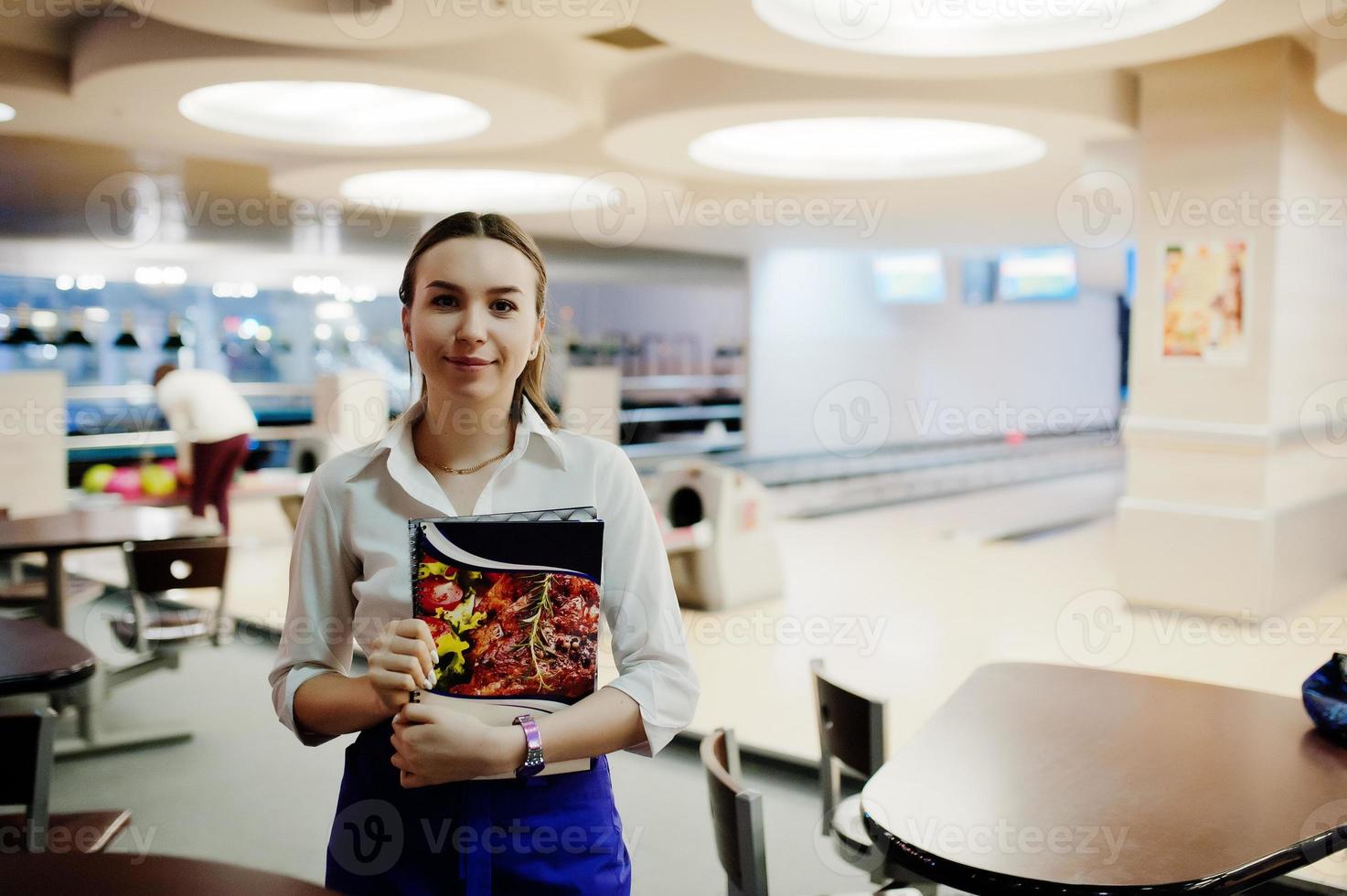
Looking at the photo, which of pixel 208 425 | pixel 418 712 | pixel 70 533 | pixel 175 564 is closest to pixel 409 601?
pixel 418 712

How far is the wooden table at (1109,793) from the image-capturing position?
1600 mm

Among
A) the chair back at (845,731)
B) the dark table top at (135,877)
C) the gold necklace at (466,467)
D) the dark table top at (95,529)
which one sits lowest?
the chair back at (845,731)

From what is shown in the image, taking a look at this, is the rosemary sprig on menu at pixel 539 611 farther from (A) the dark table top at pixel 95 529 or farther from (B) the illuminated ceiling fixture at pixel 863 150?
(B) the illuminated ceiling fixture at pixel 863 150

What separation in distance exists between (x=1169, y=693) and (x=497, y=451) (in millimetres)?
1805

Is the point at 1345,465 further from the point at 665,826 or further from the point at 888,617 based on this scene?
the point at 665,826

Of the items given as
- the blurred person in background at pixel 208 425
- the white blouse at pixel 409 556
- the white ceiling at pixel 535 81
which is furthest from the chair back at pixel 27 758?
the blurred person in background at pixel 208 425

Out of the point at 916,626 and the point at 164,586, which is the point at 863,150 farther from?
the point at 164,586

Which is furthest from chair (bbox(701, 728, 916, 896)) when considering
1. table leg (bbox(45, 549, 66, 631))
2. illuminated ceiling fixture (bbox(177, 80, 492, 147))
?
illuminated ceiling fixture (bbox(177, 80, 492, 147))

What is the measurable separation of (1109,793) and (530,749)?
3.67 ft

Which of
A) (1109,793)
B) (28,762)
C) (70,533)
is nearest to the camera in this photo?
(1109,793)

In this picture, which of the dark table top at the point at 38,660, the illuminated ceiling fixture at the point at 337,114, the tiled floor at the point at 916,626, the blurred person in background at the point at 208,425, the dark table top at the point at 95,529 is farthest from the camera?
the blurred person in background at the point at 208,425

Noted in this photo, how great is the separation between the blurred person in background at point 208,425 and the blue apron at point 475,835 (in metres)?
7.62

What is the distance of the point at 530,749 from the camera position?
49.8 inches

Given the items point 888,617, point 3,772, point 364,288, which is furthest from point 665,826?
point 364,288
